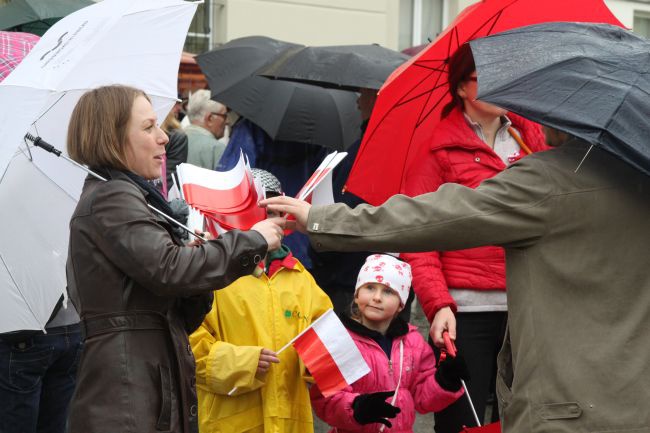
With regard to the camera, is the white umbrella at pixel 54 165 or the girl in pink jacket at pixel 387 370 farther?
the girl in pink jacket at pixel 387 370

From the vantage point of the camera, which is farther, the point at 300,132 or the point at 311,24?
the point at 311,24

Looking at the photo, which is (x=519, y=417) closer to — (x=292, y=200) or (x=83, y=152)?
(x=292, y=200)

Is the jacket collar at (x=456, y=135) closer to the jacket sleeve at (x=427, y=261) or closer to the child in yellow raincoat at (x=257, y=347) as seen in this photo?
the jacket sleeve at (x=427, y=261)

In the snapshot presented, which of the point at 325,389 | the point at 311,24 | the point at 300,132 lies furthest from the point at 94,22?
the point at 311,24

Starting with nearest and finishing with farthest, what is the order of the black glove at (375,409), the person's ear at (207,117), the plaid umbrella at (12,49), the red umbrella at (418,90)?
the plaid umbrella at (12,49)
the black glove at (375,409)
the red umbrella at (418,90)
the person's ear at (207,117)

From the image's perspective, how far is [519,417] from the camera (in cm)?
333

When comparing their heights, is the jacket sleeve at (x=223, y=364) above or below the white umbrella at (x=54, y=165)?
below

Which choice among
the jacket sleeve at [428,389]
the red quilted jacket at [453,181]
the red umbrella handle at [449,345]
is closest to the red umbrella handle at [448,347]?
the red umbrella handle at [449,345]

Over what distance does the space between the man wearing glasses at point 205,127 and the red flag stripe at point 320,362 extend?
11.4 feet

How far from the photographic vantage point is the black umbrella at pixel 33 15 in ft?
23.0

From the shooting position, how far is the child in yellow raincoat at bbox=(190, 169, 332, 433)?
4.65 metres

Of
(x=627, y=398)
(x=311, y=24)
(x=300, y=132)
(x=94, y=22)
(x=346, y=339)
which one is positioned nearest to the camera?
(x=627, y=398)

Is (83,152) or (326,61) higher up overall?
(83,152)

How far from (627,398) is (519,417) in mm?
338
